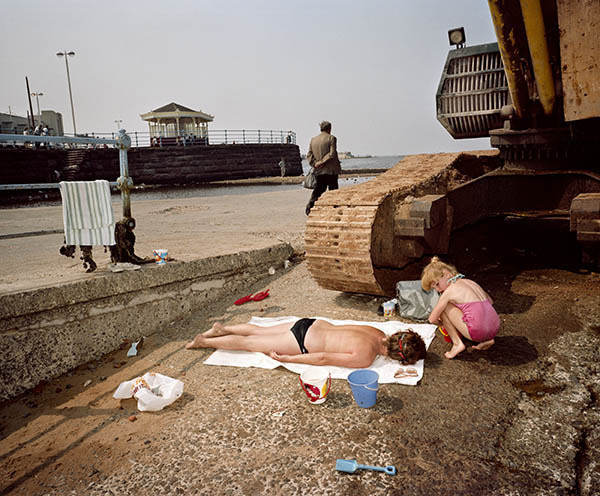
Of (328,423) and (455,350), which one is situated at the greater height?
(455,350)

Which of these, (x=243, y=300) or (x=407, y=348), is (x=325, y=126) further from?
(x=407, y=348)

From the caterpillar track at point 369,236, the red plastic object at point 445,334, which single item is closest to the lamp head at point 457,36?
the caterpillar track at point 369,236

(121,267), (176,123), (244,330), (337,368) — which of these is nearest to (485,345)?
(337,368)

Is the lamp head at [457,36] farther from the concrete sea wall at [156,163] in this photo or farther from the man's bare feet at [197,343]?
the concrete sea wall at [156,163]

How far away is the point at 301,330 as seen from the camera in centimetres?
377

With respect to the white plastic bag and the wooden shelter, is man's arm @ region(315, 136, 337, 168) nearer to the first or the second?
the white plastic bag

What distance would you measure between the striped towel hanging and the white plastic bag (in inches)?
66.3

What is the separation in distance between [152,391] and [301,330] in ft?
4.00

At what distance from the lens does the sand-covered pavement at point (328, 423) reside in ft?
7.61

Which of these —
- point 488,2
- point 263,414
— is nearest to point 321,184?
point 488,2

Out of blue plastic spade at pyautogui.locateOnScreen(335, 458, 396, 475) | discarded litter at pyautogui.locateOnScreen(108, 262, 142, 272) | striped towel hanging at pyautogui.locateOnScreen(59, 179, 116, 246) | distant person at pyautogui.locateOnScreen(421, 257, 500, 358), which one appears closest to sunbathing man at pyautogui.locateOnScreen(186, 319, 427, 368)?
distant person at pyautogui.locateOnScreen(421, 257, 500, 358)

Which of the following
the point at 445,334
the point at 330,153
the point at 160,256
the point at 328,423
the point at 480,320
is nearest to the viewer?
the point at 328,423

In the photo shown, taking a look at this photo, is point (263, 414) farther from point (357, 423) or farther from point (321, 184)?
point (321, 184)

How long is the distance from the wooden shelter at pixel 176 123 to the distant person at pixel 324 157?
2958cm
